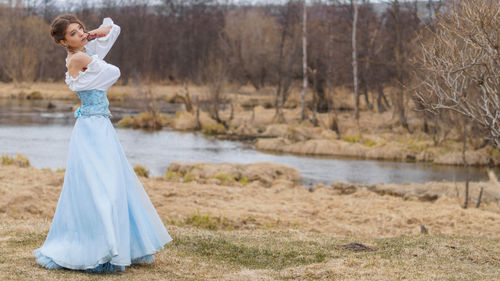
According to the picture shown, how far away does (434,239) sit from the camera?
7.36m

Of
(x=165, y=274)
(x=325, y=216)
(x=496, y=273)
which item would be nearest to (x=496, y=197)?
(x=325, y=216)

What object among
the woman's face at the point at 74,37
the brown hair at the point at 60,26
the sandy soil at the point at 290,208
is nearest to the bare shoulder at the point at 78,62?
the woman's face at the point at 74,37

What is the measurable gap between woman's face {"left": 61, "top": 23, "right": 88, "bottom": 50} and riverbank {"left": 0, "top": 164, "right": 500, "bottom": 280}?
192 cm

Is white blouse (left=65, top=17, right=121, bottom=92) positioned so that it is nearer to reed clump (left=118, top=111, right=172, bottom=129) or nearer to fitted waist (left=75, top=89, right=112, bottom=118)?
fitted waist (left=75, top=89, right=112, bottom=118)

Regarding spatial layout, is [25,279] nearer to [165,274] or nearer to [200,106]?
[165,274]

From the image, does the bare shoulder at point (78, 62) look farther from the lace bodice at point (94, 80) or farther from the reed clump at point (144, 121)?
the reed clump at point (144, 121)

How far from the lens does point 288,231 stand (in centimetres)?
867

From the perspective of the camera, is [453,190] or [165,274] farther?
[453,190]

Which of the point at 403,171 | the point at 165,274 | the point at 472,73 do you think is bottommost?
the point at 403,171

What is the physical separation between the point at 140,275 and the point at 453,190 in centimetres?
1073

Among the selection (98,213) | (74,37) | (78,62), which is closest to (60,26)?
(74,37)

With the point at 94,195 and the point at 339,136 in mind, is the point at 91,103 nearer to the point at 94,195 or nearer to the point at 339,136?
the point at 94,195

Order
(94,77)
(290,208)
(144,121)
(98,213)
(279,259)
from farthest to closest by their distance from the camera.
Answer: (144,121), (290,208), (279,259), (94,77), (98,213)

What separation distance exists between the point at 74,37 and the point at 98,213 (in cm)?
153
